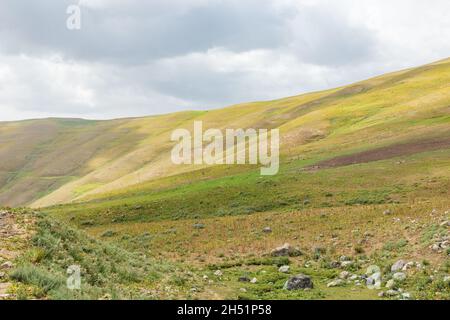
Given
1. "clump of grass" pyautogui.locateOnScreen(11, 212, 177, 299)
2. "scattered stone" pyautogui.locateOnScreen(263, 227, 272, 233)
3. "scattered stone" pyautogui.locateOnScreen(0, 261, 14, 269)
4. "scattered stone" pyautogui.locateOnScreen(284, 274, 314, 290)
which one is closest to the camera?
"clump of grass" pyautogui.locateOnScreen(11, 212, 177, 299)

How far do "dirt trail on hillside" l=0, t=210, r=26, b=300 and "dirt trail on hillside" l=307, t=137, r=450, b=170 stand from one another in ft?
153

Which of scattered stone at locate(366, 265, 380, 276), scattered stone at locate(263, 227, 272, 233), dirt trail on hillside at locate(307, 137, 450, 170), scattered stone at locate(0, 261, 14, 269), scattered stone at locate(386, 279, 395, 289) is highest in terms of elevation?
dirt trail on hillside at locate(307, 137, 450, 170)

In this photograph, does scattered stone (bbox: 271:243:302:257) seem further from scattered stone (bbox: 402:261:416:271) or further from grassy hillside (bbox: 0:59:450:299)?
scattered stone (bbox: 402:261:416:271)

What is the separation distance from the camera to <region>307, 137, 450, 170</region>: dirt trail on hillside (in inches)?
2366

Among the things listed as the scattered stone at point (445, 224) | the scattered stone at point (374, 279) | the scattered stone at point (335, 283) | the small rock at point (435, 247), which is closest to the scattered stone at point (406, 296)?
the scattered stone at point (374, 279)

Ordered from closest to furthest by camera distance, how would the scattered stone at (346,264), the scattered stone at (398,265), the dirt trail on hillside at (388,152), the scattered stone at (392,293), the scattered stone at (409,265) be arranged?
the scattered stone at (392,293) < the scattered stone at (409,265) < the scattered stone at (398,265) < the scattered stone at (346,264) < the dirt trail on hillside at (388,152)

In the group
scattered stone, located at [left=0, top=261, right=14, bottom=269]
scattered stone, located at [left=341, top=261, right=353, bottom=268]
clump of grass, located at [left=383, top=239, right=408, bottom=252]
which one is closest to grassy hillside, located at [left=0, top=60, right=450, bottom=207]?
clump of grass, located at [left=383, top=239, right=408, bottom=252]

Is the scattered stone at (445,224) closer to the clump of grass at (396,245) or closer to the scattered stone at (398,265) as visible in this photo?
the clump of grass at (396,245)

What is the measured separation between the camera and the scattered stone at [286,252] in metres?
27.3

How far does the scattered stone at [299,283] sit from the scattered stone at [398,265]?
357cm

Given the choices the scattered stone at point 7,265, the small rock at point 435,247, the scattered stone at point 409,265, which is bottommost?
the scattered stone at point 409,265

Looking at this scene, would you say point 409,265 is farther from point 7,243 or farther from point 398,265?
point 7,243

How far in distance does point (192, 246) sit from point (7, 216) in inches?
595
